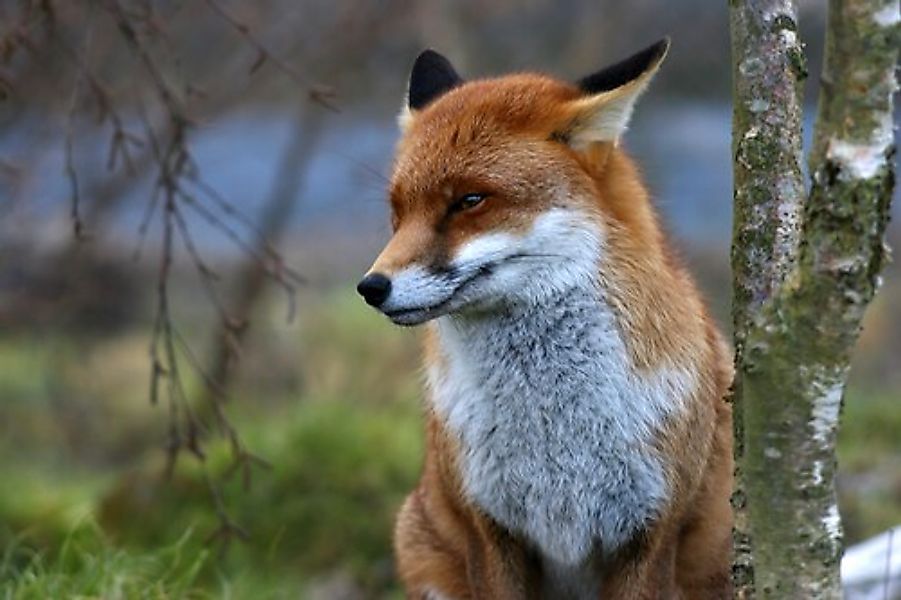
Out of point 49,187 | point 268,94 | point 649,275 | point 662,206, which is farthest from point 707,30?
point 649,275

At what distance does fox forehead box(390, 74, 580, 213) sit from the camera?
5.24 meters

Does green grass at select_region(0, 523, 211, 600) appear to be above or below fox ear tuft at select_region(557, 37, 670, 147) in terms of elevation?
below

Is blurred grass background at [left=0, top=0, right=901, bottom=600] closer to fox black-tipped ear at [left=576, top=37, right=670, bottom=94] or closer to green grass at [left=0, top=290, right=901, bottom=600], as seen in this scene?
green grass at [left=0, top=290, right=901, bottom=600]

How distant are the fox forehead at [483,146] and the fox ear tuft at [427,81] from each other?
1.46 ft

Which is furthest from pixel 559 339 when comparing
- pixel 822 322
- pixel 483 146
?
pixel 822 322

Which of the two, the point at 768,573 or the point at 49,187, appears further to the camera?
the point at 49,187

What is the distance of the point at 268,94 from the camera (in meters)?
14.6

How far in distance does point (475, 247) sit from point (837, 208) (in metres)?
1.52

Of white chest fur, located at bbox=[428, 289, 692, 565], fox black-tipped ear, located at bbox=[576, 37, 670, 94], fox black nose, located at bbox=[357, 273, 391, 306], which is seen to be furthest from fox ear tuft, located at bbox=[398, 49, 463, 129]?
fox black nose, located at bbox=[357, 273, 391, 306]

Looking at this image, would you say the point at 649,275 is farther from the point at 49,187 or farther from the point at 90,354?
the point at 90,354

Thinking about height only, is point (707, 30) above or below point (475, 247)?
above

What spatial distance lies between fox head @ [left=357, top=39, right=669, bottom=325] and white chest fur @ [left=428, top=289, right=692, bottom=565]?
152mm

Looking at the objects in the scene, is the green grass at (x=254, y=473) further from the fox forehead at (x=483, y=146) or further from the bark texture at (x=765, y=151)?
the bark texture at (x=765, y=151)

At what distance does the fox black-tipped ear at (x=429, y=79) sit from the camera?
6086 mm
